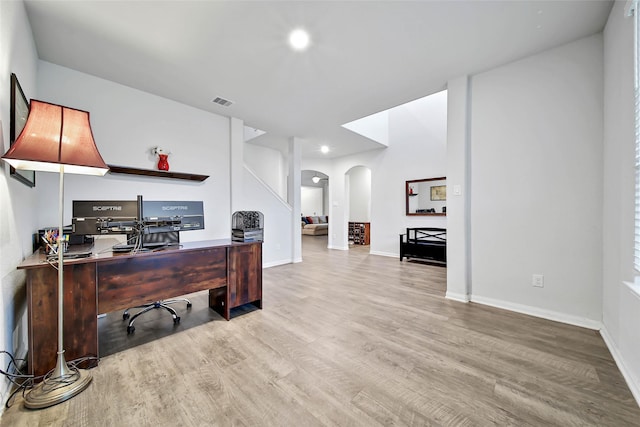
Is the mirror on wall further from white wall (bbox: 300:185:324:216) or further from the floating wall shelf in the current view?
white wall (bbox: 300:185:324:216)

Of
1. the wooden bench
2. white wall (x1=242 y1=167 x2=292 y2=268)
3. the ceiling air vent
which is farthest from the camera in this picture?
the wooden bench

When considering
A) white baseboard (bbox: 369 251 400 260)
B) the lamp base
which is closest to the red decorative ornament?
the lamp base

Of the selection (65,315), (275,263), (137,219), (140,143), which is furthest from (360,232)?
(65,315)

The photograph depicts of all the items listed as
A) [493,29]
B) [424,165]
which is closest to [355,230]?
[424,165]

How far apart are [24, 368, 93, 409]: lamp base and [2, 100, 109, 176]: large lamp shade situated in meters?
1.26

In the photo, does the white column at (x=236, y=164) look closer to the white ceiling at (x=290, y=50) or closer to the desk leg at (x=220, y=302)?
the white ceiling at (x=290, y=50)

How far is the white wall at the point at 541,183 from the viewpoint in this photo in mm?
2330

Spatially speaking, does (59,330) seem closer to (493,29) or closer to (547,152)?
(493,29)

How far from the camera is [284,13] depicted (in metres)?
2.04

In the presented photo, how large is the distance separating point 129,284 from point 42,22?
2.35 m

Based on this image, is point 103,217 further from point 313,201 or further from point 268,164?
point 313,201

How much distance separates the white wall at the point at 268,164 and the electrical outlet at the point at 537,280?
492cm

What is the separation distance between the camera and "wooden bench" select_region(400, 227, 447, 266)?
4.94 metres

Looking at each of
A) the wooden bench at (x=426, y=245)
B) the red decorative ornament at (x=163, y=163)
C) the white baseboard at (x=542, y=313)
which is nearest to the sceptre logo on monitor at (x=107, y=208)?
the red decorative ornament at (x=163, y=163)
